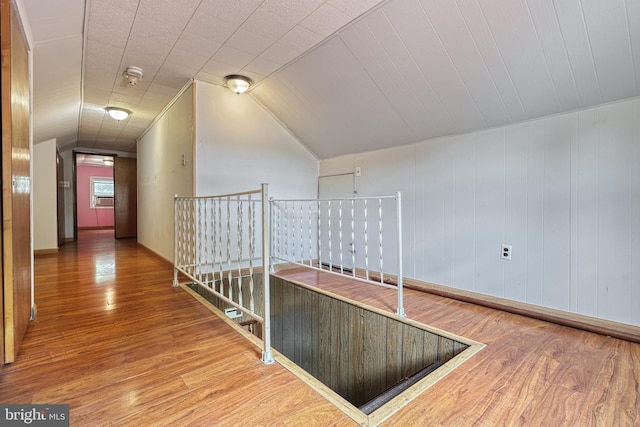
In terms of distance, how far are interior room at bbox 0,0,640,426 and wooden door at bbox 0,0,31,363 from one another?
15mm

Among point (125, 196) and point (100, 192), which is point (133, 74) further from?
point (100, 192)

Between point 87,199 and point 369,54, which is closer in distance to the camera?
point 369,54

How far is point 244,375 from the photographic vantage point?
1484 mm

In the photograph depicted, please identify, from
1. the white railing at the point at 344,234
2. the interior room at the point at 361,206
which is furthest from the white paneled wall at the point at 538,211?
the white railing at the point at 344,234

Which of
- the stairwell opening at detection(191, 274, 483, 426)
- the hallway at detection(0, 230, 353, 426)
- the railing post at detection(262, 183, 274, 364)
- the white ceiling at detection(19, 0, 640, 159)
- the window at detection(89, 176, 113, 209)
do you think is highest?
the white ceiling at detection(19, 0, 640, 159)

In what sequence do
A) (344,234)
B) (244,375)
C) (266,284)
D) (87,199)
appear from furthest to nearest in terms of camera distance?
(87,199), (344,234), (266,284), (244,375)

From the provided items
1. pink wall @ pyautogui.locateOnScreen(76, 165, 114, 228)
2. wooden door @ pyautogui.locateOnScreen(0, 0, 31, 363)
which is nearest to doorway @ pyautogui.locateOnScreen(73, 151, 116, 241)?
pink wall @ pyautogui.locateOnScreen(76, 165, 114, 228)

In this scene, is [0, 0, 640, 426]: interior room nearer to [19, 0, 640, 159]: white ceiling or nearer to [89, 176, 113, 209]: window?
[19, 0, 640, 159]: white ceiling

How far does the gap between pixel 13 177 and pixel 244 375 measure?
155 centimetres

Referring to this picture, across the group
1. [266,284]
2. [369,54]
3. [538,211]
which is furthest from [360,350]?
[369,54]

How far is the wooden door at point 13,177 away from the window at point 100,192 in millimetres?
9846

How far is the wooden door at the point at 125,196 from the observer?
7.14 metres

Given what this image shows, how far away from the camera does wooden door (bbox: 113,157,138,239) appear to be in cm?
714

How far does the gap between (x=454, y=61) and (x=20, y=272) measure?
3.15 metres
